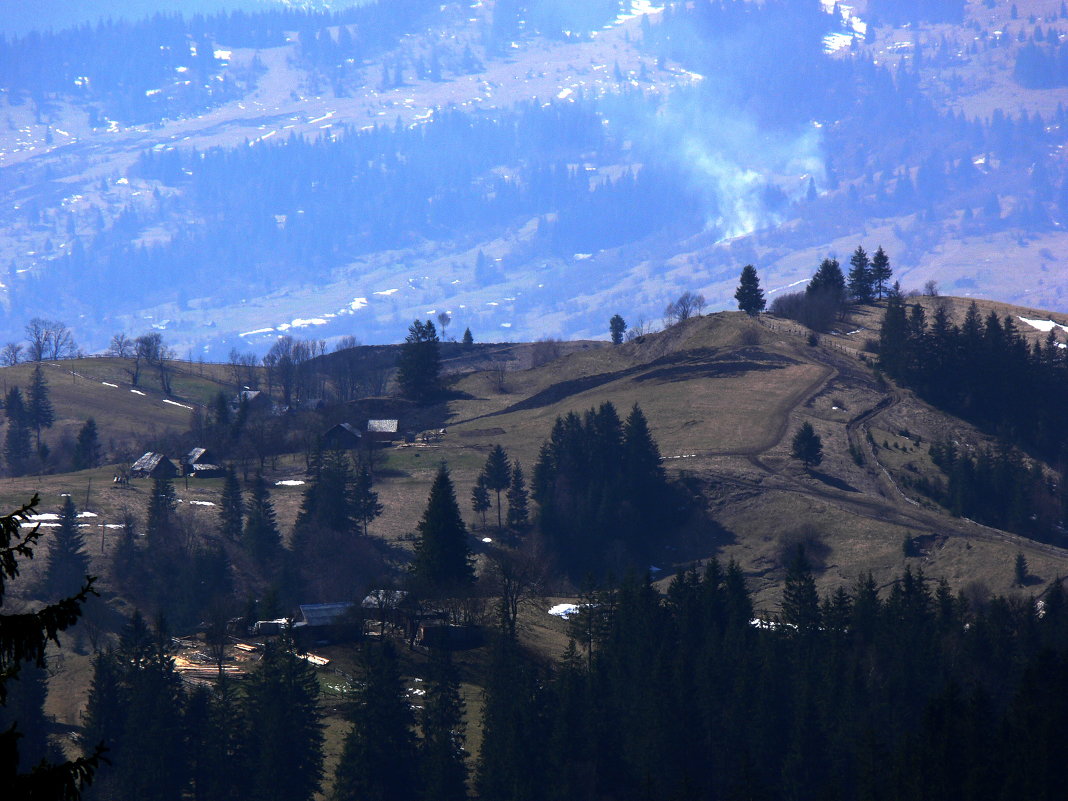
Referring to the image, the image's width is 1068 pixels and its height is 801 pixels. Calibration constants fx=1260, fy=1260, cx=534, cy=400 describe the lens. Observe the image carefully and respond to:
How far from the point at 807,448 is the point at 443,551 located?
4048 centimetres

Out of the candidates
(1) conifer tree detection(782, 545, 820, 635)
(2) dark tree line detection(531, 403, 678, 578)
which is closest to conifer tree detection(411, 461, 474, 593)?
(2) dark tree line detection(531, 403, 678, 578)

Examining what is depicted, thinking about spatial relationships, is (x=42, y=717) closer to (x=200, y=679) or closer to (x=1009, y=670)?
(x=200, y=679)

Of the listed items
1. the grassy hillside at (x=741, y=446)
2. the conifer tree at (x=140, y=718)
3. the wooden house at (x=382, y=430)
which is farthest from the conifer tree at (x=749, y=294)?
the conifer tree at (x=140, y=718)

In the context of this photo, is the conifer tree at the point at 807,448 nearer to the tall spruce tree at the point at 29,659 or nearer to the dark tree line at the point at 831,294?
the dark tree line at the point at 831,294

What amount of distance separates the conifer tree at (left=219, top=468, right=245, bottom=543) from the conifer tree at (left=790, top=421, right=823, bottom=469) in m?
49.3

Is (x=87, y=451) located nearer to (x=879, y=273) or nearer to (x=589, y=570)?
(x=589, y=570)

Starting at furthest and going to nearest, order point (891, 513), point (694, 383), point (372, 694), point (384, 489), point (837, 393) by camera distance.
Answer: point (694, 383), point (837, 393), point (384, 489), point (891, 513), point (372, 694)

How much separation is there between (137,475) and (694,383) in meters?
Answer: 59.5

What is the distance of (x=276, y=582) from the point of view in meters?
96.9

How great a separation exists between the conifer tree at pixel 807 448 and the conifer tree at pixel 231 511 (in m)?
49.3

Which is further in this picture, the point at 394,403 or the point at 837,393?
the point at 394,403

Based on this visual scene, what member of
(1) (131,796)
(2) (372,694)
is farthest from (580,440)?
(1) (131,796)

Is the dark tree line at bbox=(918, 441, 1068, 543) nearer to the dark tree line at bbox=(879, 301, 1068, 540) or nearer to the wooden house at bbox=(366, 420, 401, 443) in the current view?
the dark tree line at bbox=(879, 301, 1068, 540)

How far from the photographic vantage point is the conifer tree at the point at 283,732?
180 ft
